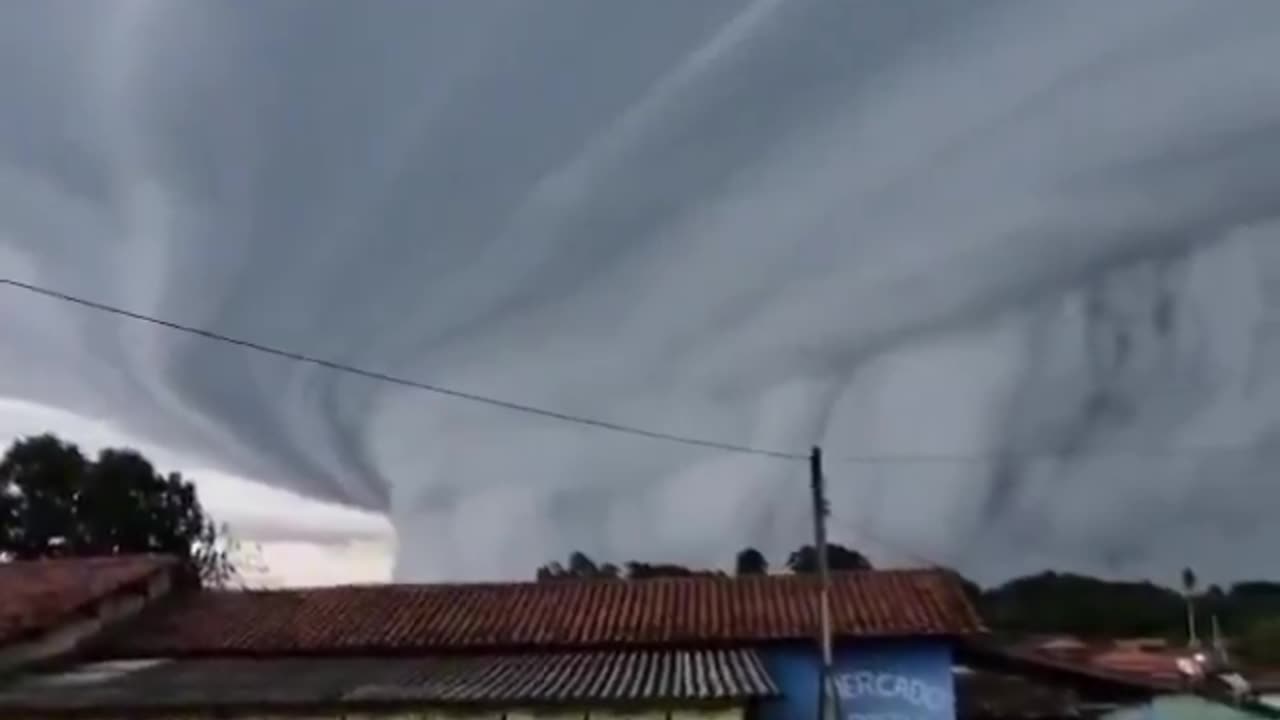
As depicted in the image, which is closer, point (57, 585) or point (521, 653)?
point (521, 653)

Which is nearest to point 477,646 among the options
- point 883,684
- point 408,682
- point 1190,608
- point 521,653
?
point 521,653

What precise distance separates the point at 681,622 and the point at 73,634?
939 cm

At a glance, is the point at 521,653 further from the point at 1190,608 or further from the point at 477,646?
the point at 1190,608

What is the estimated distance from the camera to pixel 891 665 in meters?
20.8

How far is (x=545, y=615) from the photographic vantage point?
23.2 m

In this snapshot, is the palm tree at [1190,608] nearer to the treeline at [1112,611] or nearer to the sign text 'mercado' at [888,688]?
the treeline at [1112,611]

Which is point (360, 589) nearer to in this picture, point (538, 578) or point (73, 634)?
point (538, 578)

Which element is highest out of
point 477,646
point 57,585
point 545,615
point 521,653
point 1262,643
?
point 57,585

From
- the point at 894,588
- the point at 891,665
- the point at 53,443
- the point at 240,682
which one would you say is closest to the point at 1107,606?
the point at 894,588

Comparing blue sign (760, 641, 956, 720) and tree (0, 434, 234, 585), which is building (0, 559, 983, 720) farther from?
tree (0, 434, 234, 585)

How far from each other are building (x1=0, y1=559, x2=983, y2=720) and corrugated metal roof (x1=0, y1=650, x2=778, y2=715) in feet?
0.13

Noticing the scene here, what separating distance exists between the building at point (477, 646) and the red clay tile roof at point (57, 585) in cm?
5

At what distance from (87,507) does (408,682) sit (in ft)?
117

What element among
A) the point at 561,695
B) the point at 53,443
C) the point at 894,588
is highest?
the point at 53,443
